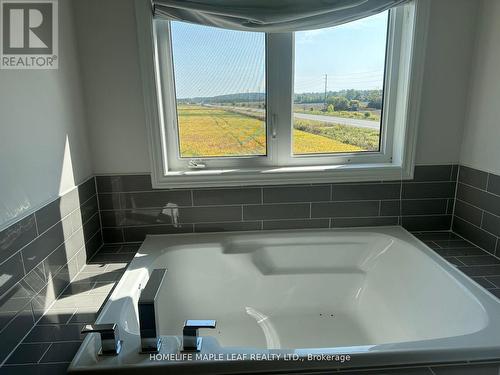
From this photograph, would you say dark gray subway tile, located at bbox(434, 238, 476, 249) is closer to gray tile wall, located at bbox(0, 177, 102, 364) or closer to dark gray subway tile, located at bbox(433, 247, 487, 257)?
dark gray subway tile, located at bbox(433, 247, 487, 257)

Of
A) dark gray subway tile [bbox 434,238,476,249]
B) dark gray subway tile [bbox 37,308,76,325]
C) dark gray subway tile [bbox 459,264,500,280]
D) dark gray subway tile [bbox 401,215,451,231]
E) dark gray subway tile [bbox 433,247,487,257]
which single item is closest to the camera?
dark gray subway tile [bbox 37,308,76,325]

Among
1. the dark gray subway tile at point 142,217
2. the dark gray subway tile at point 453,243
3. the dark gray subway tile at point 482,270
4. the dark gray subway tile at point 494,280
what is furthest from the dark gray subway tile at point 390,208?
the dark gray subway tile at point 142,217

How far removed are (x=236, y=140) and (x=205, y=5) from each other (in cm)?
73

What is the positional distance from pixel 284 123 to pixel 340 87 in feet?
1.27

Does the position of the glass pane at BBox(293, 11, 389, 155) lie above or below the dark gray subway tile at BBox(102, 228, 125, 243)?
above

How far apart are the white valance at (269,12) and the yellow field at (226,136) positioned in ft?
1.58

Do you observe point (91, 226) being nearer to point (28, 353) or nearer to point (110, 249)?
point (110, 249)

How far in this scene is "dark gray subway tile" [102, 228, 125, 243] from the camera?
2.05 metres

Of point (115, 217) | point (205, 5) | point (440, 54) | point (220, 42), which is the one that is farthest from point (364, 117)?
point (115, 217)

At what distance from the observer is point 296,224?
211 cm

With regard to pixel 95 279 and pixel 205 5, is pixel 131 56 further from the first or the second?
pixel 95 279

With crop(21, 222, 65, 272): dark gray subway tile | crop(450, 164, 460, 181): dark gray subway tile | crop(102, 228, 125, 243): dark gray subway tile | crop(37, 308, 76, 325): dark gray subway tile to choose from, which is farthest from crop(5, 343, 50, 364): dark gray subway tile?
crop(450, 164, 460, 181): dark gray subway tile

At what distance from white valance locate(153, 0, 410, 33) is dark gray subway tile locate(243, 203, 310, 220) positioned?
0.97 meters

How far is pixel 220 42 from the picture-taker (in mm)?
1930
